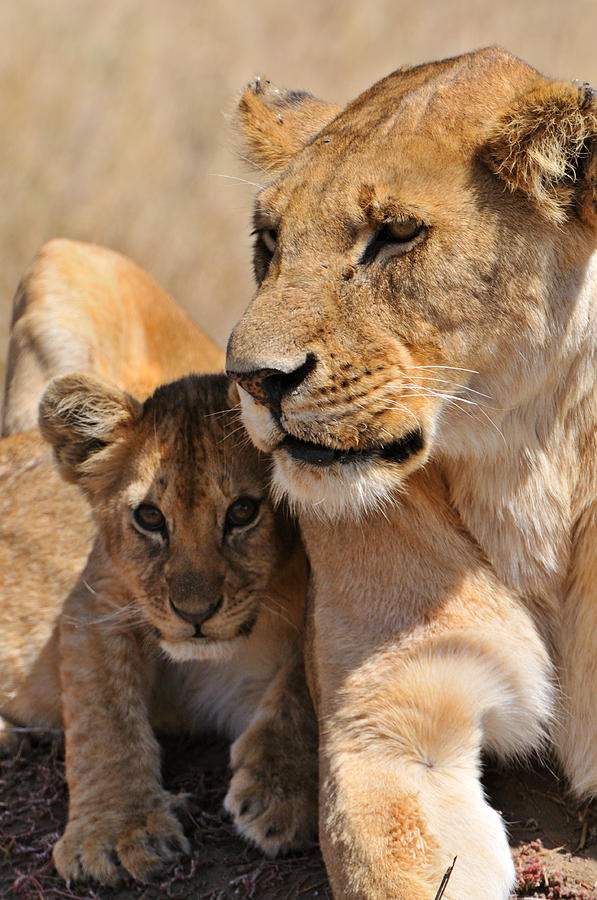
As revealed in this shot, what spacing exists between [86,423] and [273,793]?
97 centimetres

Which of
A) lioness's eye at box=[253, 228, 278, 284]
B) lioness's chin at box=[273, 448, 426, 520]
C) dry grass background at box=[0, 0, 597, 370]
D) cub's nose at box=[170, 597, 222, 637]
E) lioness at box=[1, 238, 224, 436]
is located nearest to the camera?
lioness's chin at box=[273, 448, 426, 520]

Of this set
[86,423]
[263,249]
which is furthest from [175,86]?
[263,249]

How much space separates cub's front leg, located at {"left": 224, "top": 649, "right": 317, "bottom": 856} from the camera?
100 inches

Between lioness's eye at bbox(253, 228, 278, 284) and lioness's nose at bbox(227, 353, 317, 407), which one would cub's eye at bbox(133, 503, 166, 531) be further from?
lioness's nose at bbox(227, 353, 317, 407)

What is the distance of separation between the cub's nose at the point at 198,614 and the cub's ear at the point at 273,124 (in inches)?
39.4

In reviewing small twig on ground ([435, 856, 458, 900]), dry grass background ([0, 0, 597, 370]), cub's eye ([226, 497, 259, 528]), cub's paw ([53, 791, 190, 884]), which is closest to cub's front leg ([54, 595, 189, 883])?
cub's paw ([53, 791, 190, 884])

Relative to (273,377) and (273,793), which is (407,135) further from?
(273,793)

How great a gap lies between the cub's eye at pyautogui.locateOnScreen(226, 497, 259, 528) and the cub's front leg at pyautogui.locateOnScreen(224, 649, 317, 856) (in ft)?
1.31

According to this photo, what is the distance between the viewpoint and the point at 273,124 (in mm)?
2873

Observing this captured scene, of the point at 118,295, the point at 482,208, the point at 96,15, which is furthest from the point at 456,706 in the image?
the point at 96,15

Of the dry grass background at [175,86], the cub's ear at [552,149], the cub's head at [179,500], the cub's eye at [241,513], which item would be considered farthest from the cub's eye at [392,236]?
the dry grass background at [175,86]

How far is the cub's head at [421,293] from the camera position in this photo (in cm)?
213

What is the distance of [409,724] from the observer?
7.64ft

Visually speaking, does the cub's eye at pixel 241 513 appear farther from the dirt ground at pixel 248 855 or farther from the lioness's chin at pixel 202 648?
the dirt ground at pixel 248 855
